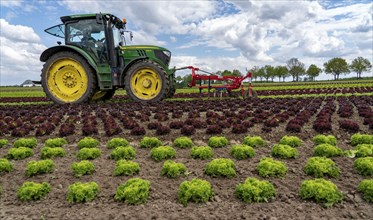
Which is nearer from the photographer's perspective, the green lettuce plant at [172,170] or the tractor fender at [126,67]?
the green lettuce plant at [172,170]

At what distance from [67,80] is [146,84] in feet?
13.1

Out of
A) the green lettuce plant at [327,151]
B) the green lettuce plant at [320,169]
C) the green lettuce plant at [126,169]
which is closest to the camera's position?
the green lettuce plant at [320,169]

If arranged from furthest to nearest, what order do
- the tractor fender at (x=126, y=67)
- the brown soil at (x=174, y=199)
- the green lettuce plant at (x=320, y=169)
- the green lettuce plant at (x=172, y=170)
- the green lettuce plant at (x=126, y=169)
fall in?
the tractor fender at (x=126, y=67)
the green lettuce plant at (x=126, y=169)
the green lettuce plant at (x=172, y=170)
the green lettuce plant at (x=320, y=169)
the brown soil at (x=174, y=199)

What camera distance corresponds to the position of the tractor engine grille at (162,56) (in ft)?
49.6

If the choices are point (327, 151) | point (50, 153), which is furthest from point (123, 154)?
point (327, 151)

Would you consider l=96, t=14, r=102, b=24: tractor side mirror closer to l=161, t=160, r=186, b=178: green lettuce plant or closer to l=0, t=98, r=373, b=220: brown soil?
l=0, t=98, r=373, b=220: brown soil

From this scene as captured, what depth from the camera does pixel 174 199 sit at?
14.8 ft

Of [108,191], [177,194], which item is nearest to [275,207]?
[177,194]

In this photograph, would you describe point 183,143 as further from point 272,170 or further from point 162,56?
point 162,56

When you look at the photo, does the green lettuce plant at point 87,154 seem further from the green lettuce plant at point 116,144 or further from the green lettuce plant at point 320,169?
the green lettuce plant at point 320,169

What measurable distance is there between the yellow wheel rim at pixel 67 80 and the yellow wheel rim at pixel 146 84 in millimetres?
2385

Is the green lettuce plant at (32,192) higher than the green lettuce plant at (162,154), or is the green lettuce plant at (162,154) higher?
the green lettuce plant at (162,154)

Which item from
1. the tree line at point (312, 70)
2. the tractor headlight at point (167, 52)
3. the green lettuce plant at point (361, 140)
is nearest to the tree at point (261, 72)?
the tree line at point (312, 70)

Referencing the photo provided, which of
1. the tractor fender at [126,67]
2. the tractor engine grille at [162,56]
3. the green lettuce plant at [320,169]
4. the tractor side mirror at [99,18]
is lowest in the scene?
the green lettuce plant at [320,169]
